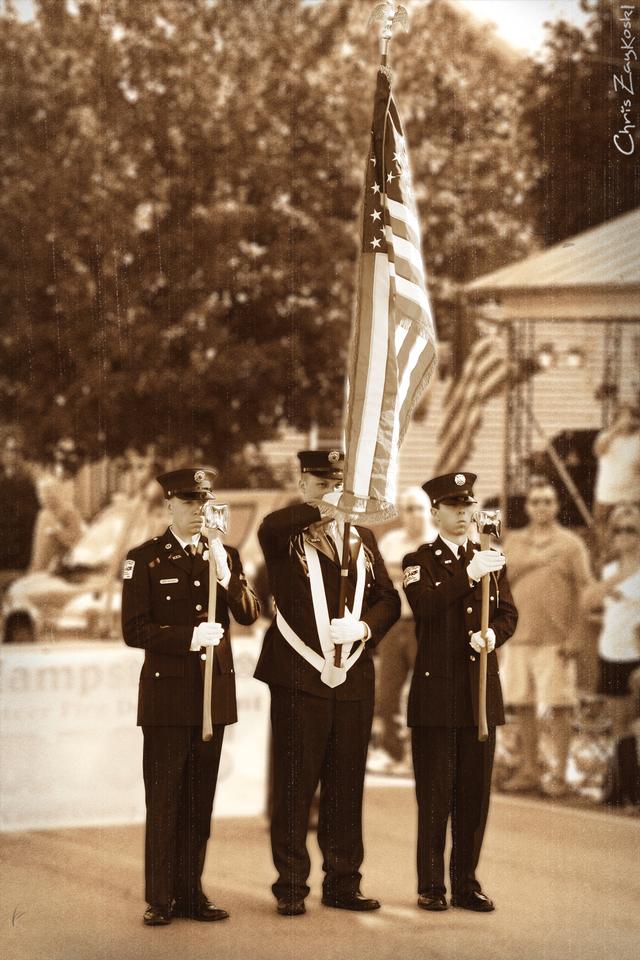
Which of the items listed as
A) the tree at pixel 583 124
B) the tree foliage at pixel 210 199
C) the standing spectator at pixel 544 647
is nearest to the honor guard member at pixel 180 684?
the tree foliage at pixel 210 199

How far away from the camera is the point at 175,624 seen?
4.91m

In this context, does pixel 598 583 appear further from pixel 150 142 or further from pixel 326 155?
pixel 150 142

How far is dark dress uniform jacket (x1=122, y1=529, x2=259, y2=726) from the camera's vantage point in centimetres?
484

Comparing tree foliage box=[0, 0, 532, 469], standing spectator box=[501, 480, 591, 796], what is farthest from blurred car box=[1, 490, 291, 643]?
standing spectator box=[501, 480, 591, 796]

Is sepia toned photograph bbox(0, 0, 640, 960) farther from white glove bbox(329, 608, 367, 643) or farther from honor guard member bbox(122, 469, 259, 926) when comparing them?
white glove bbox(329, 608, 367, 643)

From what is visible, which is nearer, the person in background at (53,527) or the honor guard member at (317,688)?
the honor guard member at (317,688)

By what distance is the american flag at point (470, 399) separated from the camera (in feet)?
26.6

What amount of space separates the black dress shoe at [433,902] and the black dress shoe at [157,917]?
941 mm

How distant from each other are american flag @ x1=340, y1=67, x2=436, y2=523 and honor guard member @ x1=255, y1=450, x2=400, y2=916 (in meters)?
0.17

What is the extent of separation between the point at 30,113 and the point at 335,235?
191 centimetres

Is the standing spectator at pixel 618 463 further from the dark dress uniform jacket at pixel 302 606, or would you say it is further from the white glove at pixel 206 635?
the white glove at pixel 206 635

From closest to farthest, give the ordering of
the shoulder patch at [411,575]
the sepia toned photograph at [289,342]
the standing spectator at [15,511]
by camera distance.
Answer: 1. the shoulder patch at [411,575]
2. the sepia toned photograph at [289,342]
3. the standing spectator at [15,511]

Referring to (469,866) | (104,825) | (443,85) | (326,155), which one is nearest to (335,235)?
(326,155)

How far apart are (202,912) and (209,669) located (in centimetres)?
89
